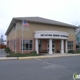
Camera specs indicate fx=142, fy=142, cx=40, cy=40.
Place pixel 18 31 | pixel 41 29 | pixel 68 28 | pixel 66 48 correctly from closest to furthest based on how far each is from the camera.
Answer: pixel 18 31 < pixel 41 29 < pixel 66 48 < pixel 68 28

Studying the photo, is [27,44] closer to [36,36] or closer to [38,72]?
[36,36]

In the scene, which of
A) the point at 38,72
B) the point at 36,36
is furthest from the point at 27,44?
the point at 38,72

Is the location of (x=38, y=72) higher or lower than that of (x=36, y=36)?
lower

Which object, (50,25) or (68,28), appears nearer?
(50,25)

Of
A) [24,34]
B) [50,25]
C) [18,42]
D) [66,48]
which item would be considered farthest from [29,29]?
[66,48]

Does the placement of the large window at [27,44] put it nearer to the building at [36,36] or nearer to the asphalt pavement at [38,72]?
the building at [36,36]

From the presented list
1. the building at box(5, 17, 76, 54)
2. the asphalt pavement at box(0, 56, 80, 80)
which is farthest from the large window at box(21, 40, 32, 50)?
the asphalt pavement at box(0, 56, 80, 80)

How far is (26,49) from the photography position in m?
28.0

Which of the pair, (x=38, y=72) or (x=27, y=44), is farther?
(x=27, y=44)

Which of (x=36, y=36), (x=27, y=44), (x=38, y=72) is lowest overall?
(x=38, y=72)

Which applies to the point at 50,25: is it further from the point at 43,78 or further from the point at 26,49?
the point at 43,78

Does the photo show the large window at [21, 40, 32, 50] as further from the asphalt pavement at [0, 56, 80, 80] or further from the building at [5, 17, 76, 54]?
the asphalt pavement at [0, 56, 80, 80]

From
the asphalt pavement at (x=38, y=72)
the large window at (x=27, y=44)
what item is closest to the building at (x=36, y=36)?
the large window at (x=27, y=44)

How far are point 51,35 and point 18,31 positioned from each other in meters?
6.45
